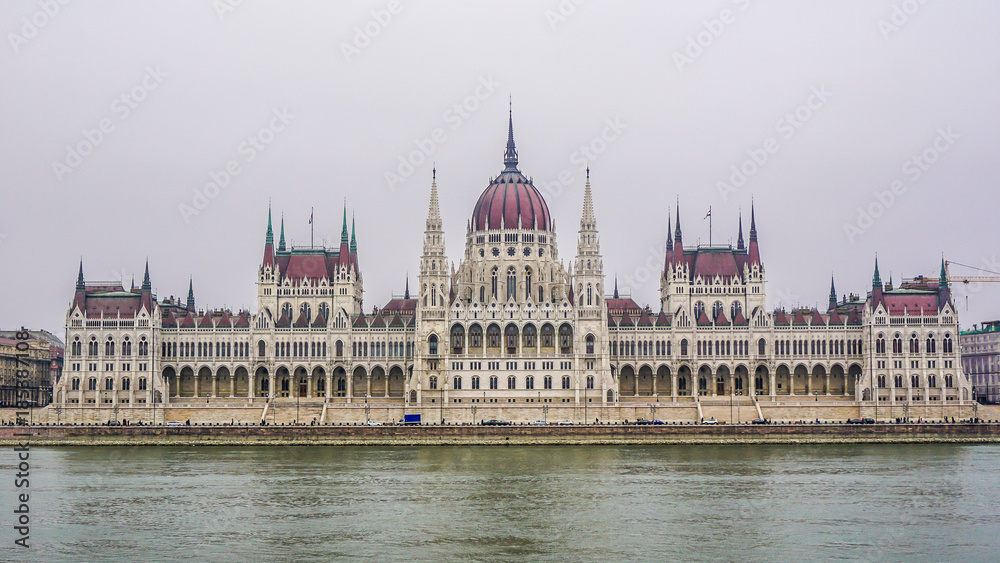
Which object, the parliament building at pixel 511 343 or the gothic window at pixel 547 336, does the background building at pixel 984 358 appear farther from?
the gothic window at pixel 547 336

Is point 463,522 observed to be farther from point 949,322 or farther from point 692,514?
point 949,322

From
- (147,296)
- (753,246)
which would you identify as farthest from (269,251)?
(753,246)

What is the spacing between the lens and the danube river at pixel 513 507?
6575cm

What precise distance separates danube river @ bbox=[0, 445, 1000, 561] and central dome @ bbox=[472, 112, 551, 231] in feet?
164

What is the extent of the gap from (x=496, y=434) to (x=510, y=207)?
3877 cm

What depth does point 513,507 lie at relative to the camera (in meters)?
78.5

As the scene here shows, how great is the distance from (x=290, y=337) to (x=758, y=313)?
52.3 metres

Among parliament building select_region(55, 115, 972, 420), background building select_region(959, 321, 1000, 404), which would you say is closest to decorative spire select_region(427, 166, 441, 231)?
parliament building select_region(55, 115, 972, 420)

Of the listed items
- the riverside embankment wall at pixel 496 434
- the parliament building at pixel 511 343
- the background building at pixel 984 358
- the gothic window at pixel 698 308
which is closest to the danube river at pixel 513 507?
the riverside embankment wall at pixel 496 434

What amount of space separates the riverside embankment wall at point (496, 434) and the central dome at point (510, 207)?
36383 mm

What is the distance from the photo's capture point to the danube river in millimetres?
65750

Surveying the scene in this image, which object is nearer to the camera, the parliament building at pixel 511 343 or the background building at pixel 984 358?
the parliament building at pixel 511 343

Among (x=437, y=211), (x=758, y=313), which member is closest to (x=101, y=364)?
Answer: (x=437, y=211)

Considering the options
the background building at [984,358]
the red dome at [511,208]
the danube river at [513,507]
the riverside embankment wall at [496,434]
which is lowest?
the danube river at [513,507]
